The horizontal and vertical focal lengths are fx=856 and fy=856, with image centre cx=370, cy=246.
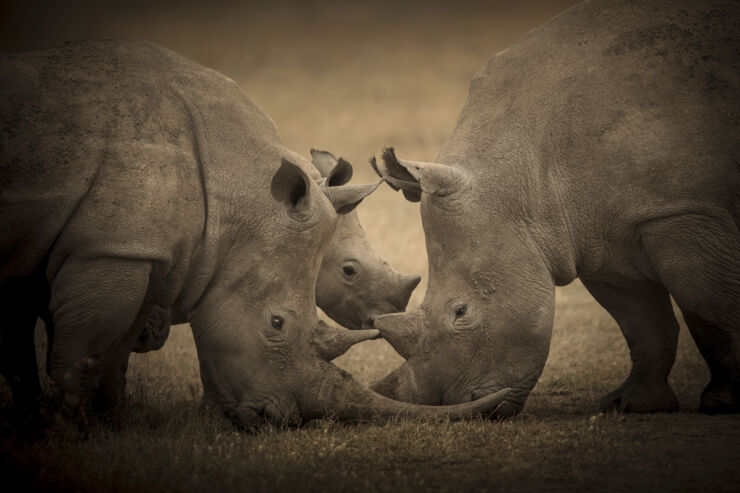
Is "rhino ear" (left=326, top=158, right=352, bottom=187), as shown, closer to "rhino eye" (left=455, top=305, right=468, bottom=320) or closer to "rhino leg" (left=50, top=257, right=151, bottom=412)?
"rhino eye" (left=455, top=305, right=468, bottom=320)

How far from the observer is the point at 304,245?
5.91 meters

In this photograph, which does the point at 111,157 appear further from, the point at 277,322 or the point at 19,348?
the point at 19,348

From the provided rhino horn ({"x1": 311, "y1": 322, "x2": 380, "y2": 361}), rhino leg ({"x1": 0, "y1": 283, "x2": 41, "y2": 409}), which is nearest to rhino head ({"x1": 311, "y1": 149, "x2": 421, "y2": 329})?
rhino horn ({"x1": 311, "y1": 322, "x2": 380, "y2": 361})

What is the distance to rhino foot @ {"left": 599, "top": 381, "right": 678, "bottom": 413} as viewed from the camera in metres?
6.62

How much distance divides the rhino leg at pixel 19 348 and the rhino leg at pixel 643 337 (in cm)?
431

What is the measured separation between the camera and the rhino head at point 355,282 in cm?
734

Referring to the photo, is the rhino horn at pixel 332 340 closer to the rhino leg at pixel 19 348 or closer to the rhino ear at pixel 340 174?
the rhino ear at pixel 340 174

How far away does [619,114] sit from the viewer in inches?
241

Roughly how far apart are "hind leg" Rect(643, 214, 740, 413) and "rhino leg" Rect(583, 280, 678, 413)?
82 cm

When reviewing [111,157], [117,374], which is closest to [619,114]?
[111,157]

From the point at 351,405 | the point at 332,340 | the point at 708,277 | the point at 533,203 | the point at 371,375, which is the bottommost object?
the point at 371,375

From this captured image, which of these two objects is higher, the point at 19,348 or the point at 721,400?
the point at 721,400

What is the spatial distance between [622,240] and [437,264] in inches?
53.4

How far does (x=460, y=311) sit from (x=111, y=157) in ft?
8.82
